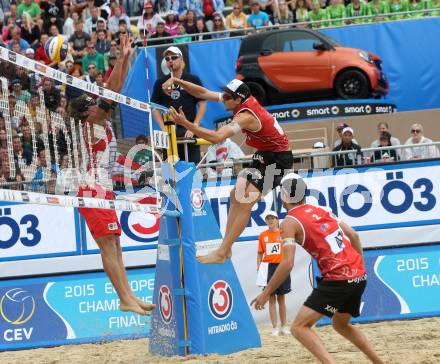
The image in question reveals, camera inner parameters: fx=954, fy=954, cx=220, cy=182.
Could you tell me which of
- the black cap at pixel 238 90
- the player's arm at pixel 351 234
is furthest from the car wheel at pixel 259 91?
the player's arm at pixel 351 234

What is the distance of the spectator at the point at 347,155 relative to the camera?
1303 cm

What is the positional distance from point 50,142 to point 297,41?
10787 millimetres

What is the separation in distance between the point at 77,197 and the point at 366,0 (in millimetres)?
13304

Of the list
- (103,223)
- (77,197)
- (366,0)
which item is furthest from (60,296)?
(366,0)

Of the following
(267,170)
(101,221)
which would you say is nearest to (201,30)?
(267,170)

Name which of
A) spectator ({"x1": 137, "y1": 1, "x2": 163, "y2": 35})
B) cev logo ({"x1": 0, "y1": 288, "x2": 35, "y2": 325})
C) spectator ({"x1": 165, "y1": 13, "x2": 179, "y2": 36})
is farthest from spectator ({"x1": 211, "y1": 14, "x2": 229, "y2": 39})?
cev logo ({"x1": 0, "y1": 288, "x2": 35, "y2": 325})

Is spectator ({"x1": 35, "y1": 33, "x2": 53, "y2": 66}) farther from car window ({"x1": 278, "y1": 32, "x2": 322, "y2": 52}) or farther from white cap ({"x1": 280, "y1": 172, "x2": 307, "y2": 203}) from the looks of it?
white cap ({"x1": 280, "y1": 172, "x2": 307, "y2": 203})

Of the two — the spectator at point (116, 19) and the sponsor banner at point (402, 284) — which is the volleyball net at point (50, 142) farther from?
the spectator at point (116, 19)

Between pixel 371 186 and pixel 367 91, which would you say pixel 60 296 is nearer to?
pixel 371 186

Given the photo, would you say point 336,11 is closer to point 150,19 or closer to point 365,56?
point 365,56

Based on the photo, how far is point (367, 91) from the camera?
17.8 meters

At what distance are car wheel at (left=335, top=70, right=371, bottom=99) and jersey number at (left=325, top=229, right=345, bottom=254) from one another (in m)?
9.96

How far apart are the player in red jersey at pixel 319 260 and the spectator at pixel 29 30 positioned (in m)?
13.0

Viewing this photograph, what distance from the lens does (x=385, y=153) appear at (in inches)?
528
